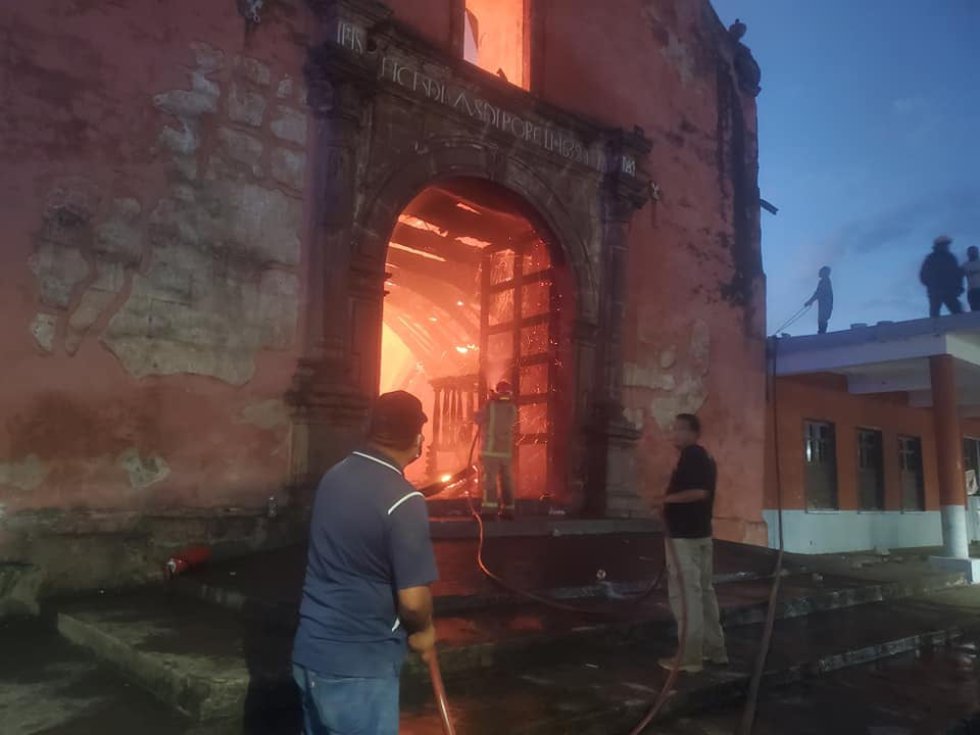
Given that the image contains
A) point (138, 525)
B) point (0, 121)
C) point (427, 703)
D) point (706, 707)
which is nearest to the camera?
point (427, 703)

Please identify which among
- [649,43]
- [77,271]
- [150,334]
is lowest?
[150,334]

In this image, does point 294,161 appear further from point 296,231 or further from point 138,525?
point 138,525

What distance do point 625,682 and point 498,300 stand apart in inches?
277

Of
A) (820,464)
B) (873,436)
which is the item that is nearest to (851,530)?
(820,464)

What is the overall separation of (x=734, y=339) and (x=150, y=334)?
28.1ft

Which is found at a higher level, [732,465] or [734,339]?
[734,339]

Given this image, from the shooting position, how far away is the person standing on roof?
1376 cm

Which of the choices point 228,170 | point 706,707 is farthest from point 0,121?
point 706,707

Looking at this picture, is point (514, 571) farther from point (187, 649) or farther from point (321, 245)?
point (321, 245)

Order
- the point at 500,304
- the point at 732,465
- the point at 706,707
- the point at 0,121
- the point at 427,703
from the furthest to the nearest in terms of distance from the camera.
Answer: the point at 732,465 → the point at 500,304 → the point at 0,121 → the point at 706,707 → the point at 427,703

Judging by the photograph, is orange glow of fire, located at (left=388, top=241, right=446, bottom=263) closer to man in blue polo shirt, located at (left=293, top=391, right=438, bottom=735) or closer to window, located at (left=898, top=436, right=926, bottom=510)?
man in blue polo shirt, located at (left=293, top=391, right=438, bottom=735)

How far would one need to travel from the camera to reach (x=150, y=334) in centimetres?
639

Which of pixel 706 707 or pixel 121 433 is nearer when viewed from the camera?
pixel 706 707

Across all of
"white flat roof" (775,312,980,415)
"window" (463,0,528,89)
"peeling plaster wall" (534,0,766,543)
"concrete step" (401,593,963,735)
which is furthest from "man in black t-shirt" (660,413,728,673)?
"white flat roof" (775,312,980,415)
